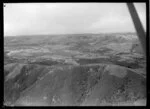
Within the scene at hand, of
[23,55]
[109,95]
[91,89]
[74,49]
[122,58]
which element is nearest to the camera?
[109,95]

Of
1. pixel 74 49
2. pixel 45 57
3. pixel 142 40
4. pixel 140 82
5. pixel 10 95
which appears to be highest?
pixel 142 40

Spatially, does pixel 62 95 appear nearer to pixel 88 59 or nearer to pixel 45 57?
pixel 88 59

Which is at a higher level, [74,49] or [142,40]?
[142,40]

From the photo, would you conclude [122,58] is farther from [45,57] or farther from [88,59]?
[45,57]

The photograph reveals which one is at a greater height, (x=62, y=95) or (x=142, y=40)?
(x=142, y=40)

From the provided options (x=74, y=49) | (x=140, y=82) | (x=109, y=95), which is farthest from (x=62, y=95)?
(x=74, y=49)

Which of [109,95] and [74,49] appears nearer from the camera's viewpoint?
[109,95]

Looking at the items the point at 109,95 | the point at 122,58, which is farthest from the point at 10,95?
the point at 122,58

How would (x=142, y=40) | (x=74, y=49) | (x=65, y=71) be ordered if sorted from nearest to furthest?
(x=142, y=40) → (x=65, y=71) → (x=74, y=49)

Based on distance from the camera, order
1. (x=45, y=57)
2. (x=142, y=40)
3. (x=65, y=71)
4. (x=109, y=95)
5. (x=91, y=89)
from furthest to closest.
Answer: (x=45, y=57) < (x=65, y=71) < (x=91, y=89) < (x=109, y=95) < (x=142, y=40)
